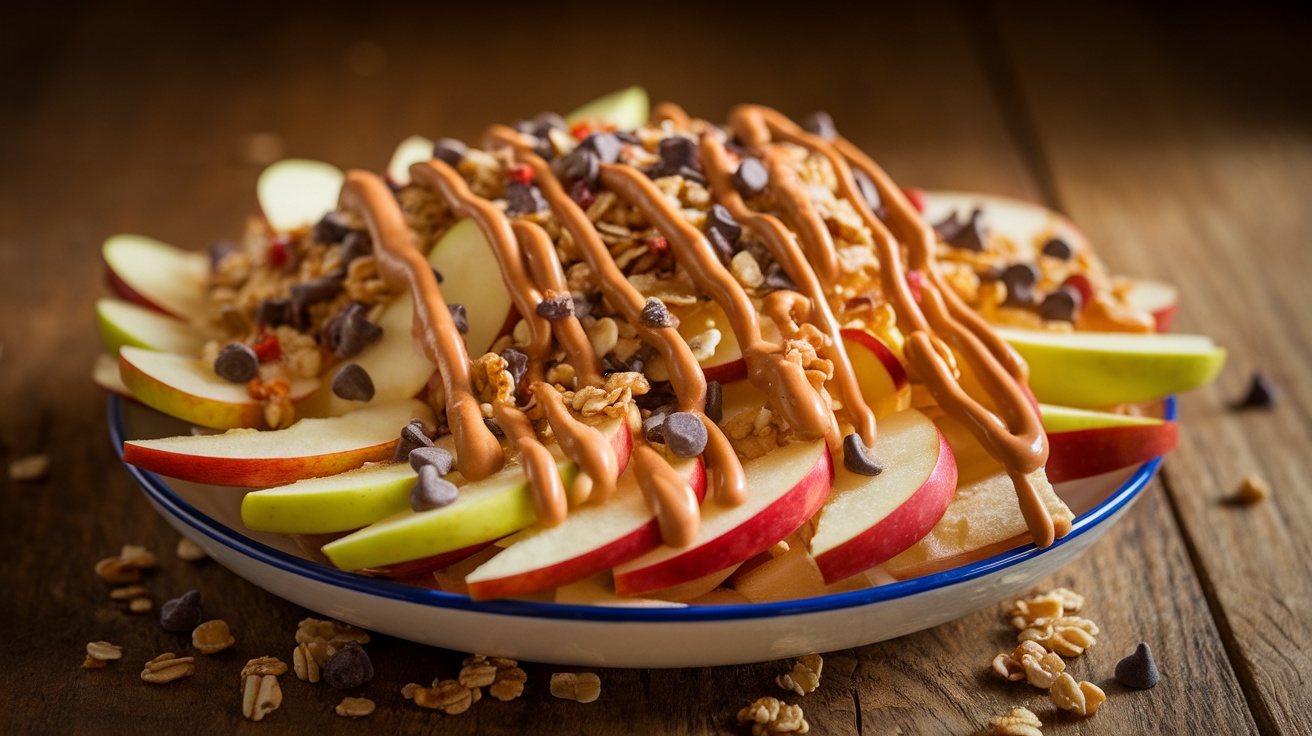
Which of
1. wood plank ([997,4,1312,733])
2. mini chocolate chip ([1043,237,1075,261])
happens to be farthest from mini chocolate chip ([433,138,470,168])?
wood plank ([997,4,1312,733])

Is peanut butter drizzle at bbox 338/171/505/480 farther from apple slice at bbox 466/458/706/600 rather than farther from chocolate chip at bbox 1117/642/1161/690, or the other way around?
chocolate chip at bbox 1117/642/1161/690

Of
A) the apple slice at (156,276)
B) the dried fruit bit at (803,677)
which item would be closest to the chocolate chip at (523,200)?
the apple slice at (156,276)

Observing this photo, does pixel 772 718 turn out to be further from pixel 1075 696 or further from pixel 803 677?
pixel 1075 696

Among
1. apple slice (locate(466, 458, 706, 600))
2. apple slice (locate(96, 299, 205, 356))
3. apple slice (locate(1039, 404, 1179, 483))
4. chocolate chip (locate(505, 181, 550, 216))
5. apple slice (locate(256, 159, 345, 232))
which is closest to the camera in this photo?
apple slice (locate(466, 458, 706, 600))

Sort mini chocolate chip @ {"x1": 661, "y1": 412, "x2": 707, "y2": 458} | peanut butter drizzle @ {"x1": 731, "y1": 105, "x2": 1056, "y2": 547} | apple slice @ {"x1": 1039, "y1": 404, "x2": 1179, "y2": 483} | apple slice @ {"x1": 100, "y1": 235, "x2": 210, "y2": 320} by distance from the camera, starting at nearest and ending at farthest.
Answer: mini chocolate chip @ {"x1": 661, "y1": 412, "x2": 707, "y2": 458}, peanut butter drizzle @ {"x1": 731, "y1": 105, "x2": 1056, "y2": 547}, apple slice @ {"x1": 1039, "y1": 404, "x2": 1179, "y2": 483}, apple slice @ {"x1": 100, "y1": 235, "x2": 210, "y2": 320}

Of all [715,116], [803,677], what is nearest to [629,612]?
[803,677]

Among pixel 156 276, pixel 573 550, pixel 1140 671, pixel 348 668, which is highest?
pixel 156 276

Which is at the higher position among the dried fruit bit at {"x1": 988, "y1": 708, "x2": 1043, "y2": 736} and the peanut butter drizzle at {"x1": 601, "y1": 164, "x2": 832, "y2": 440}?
the peanut butter drizzle at {"x1": 601, "y1": 164, "x2": 832, "y2": 440}

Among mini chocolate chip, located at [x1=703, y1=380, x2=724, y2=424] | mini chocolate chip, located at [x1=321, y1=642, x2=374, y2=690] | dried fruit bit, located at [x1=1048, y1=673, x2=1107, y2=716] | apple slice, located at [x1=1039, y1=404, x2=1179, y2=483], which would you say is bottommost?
dried fruit bit, located at [x1=1048, y1=673, x2=1107, y2=716]
